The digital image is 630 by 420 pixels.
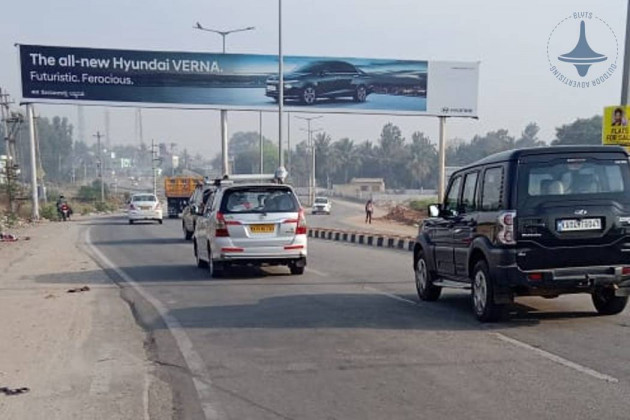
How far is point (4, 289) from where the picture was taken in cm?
1388

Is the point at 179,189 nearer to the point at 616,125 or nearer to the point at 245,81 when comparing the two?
the point at 245,81

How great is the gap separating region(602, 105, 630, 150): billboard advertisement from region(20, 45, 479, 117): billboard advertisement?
2821 cm

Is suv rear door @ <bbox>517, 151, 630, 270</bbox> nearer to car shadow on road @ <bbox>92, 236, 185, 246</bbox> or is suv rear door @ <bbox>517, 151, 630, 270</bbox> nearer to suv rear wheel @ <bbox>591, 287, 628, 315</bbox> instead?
suv rear wheel @ <bbox>591, 287, 628, 315</bbox>

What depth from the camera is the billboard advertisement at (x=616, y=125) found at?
15883mm

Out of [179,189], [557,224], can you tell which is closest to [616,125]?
[557,224]

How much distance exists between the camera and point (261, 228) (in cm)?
1453

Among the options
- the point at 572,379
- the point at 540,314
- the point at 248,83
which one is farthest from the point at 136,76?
the point at 572,379

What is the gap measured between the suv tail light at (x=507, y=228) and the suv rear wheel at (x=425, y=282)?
8.65 feet

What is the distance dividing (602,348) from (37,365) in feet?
18.3

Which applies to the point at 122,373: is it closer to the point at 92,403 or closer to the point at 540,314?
the point at 92,403

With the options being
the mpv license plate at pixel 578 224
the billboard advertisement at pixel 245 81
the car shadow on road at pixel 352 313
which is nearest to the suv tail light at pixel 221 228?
the car shadow on road at pixel 352 313

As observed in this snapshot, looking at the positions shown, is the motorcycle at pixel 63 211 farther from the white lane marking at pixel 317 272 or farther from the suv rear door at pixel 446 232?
the suv rear door at pixel 446 232

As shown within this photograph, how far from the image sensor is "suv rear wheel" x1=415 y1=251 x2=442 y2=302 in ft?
37.0

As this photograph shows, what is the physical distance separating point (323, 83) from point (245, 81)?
441cm
